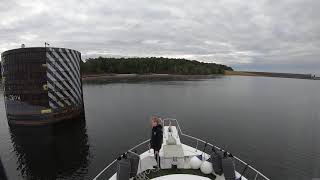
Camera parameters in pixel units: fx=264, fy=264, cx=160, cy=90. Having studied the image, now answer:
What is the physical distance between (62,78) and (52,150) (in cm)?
1525

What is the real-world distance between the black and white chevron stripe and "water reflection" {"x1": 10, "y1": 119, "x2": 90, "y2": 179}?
12.9 ft

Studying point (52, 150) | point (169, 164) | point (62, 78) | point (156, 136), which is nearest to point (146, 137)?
point (52, 150)

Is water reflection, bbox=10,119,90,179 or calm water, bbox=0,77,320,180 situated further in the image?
calm water, bbox=0,77,320,180

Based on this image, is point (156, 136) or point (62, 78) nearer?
point (156, 136)

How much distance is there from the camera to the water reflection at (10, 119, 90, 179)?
76.1ft

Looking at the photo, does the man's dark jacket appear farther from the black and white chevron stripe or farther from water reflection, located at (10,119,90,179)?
the black and white chevron stripe

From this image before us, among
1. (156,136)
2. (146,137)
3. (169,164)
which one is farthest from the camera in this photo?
(146,137)

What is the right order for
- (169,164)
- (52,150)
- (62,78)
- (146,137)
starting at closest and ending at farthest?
(169,164)
(52,150)
(146,137)
(62,78)

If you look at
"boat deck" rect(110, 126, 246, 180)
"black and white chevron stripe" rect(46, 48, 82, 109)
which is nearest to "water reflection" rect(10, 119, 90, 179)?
"black and white chevron stripe" rect(46, 48, 82, 109)

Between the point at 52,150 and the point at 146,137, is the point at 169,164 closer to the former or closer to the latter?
the point at 146,137

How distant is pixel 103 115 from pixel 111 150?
2027cm

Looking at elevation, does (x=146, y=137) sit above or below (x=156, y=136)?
below

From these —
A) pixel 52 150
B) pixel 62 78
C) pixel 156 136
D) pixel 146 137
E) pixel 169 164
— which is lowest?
pixel 52 150

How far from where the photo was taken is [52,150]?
2917 cm
